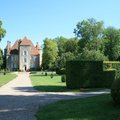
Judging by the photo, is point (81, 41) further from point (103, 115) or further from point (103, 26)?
point (103, 115)

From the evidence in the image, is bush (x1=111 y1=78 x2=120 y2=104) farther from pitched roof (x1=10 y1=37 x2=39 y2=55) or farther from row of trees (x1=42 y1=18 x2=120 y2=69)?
pitched roof (x1=10 y1=37 x2=39 y2=55)

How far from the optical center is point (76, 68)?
30.3 meters

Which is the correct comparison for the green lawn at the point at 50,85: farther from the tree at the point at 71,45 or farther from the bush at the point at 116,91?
the tree at the point at 71,45

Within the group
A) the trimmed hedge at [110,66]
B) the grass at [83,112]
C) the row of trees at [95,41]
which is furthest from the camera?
the row of trees at [95,41]

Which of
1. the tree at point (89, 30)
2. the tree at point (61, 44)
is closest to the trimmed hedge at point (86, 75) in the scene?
the tree at point (89, 30)

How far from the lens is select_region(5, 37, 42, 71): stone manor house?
4771 inches

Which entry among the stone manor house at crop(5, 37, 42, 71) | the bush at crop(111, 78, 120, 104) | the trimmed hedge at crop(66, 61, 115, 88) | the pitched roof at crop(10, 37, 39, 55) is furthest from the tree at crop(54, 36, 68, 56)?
the bush at crop(111, 78, 120, 104)

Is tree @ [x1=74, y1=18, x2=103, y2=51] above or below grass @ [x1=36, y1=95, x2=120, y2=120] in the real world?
above

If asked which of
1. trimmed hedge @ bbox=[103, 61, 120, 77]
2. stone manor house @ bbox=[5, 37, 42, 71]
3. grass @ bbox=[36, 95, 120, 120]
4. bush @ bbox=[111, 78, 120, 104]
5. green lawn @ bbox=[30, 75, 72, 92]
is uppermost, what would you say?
stone manor house @ bbox=[5, 37, 42, 71]

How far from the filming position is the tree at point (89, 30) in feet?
310

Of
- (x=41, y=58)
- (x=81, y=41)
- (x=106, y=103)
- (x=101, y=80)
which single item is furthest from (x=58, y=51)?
(x=106, y=103)

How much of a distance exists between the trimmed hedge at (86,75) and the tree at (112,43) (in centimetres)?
6708

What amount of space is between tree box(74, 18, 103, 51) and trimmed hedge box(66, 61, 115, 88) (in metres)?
63.4

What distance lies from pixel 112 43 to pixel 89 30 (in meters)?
9.80
